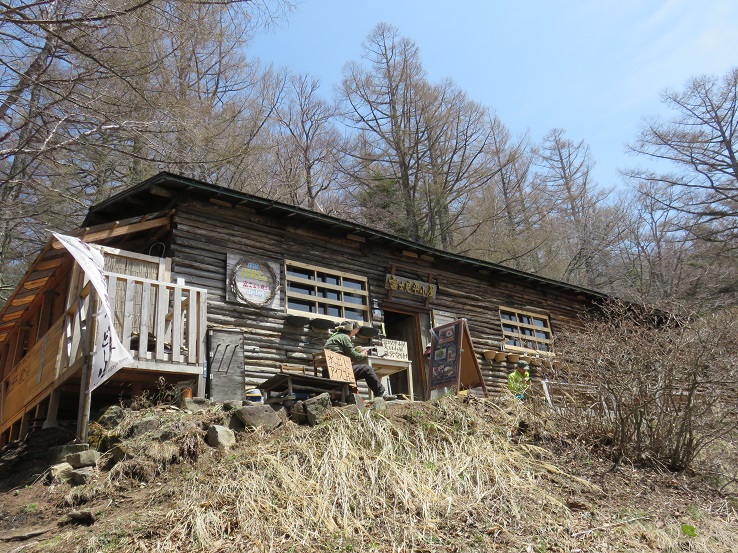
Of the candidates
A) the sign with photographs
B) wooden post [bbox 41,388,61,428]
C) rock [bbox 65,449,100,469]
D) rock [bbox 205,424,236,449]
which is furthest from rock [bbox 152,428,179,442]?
the sign with photographs

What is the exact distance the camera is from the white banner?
6.86 metres

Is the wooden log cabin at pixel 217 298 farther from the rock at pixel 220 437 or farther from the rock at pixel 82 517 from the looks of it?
the rock at pixel 82 517

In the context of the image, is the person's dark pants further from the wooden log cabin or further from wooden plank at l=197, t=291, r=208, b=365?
wooden plank at l=197, t=291, r=208, b=365

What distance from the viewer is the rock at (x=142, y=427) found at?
23.8ft

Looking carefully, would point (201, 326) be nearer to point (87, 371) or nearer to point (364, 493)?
point (87, 371)

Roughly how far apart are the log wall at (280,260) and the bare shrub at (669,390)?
5464mm

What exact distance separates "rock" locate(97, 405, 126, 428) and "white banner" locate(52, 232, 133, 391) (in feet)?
2.06

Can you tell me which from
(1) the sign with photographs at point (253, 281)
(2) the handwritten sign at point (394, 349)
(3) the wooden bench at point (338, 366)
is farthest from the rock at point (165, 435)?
(2) the handwritten sign at point (394, 349)

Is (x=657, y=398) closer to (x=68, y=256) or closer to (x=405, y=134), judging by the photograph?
(x=68, y=256)

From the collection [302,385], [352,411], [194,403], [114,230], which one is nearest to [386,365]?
[302,385]

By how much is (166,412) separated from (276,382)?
155 centimetres

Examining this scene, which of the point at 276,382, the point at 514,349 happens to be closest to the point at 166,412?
the point at 276,382

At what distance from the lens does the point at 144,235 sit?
10680mm

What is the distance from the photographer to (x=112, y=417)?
7715 millimetres
